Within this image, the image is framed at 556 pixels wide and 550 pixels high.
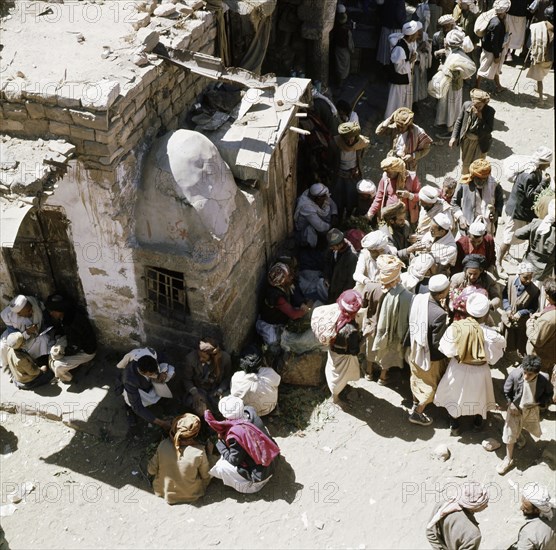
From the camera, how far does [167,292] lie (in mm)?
7262

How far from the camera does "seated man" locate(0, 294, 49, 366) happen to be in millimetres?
7504

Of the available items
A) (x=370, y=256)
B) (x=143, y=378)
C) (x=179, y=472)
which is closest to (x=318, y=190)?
(x=370, y=256)

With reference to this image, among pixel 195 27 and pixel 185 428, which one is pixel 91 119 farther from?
pixel 185 428

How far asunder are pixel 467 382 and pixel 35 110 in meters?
4.56

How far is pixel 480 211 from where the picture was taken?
841 cm

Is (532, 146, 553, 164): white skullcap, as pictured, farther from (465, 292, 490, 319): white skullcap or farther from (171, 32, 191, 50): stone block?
(171, 32, 191, 50): stone block

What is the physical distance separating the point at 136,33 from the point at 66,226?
198 cm

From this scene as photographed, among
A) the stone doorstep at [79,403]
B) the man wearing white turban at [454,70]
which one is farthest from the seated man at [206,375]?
the man wearing white turban at [454,70]

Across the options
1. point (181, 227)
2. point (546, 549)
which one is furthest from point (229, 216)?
point (546, 549)

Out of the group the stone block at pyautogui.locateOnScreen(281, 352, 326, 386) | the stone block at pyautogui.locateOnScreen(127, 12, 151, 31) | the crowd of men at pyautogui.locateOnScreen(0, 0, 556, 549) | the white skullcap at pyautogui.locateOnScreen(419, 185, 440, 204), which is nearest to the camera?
the crowd of men at pyautogui.locateOnScreen(0, 0, 556, 549)

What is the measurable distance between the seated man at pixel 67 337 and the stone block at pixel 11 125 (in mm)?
1873

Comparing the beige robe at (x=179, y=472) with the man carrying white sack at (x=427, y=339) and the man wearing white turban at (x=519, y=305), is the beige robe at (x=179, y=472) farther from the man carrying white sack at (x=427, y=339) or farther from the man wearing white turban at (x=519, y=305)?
the man wearing white turban at (x=519, y=305)

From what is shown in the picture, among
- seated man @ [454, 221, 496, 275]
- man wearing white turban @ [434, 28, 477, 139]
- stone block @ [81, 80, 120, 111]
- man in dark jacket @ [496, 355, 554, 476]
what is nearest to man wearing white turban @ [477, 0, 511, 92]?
man wearing white turban @ [434, 28, 477, 139]

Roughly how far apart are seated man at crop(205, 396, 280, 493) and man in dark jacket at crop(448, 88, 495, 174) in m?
5.06
